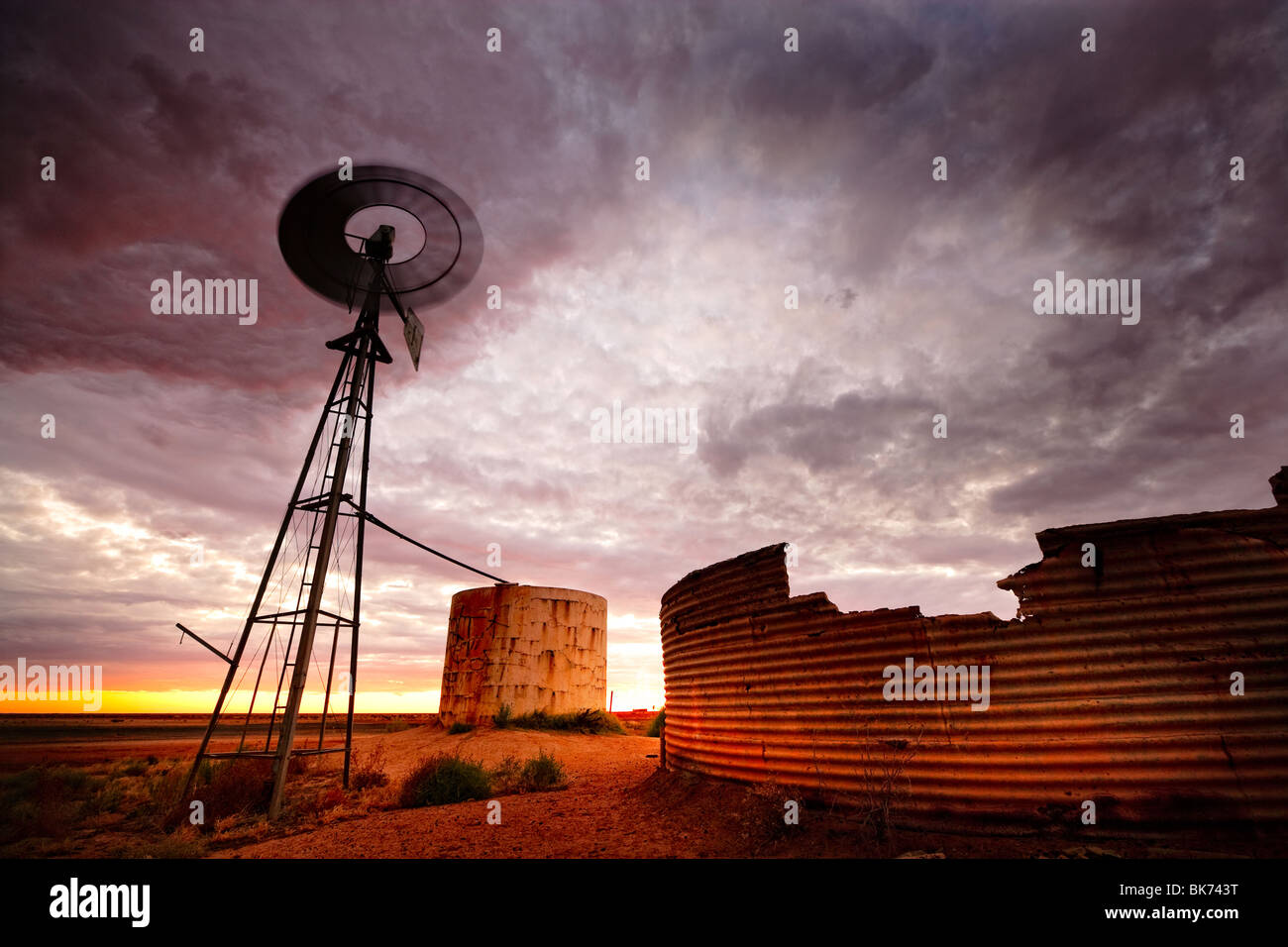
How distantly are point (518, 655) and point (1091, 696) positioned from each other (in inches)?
723

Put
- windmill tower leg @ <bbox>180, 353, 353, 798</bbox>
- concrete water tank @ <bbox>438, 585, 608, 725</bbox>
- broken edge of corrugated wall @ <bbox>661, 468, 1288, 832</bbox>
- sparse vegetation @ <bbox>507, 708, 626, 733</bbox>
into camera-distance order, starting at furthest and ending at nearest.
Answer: concrete water tank @ <bbox>438, 585, 608, 725</bbox>
sparse vegetation @ <bbox>507, 708, 626, 733</bbox>
windmill tower leg @ <bbox>180, 353, 353, 798</bbox>
broken edge of corrugated wall @ <bbox>661, 468, 1288, 832</bbox>

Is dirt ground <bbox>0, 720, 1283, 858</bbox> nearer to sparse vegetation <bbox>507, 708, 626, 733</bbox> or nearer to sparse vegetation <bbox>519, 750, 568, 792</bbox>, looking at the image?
sparse vegetation <bbox>519, 750, 568, 792</bbox>

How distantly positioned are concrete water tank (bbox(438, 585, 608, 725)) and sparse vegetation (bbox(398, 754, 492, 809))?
33.5ft

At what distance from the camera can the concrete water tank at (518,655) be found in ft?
65.3

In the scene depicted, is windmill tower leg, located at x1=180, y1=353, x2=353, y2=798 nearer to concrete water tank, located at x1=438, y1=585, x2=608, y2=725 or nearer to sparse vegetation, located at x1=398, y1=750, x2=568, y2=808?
sparse vegetation, located at x1=398, y1=750, x2=568, y2=808

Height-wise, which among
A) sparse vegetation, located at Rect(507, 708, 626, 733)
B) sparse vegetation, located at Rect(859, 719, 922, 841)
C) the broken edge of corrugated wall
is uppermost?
the broken edge of corrugated wall

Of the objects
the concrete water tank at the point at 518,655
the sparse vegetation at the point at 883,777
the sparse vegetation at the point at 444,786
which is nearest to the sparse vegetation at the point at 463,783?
the sparse vegetation at the point at 444,786

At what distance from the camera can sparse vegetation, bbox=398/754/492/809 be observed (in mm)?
9273

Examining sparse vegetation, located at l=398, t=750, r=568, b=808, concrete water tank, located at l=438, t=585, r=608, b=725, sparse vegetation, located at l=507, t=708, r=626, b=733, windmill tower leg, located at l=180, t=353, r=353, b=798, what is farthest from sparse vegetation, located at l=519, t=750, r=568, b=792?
concrete water tank, located at l=438, t=585, r=608, b=725

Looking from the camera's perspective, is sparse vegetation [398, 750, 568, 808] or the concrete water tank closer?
sparse vegetation [398, 750, 568, 808]

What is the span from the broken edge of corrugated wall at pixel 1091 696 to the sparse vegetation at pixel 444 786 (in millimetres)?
5919

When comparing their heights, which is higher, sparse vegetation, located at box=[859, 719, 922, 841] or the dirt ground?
sparse vegetation, located at box=[859, 719, 922, 841]

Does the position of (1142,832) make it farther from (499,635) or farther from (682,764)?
(499,635)

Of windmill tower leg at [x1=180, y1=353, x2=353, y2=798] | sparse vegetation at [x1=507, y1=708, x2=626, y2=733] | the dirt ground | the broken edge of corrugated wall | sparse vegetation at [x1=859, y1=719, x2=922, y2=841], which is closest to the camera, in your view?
the broken edge of corrugated wall
